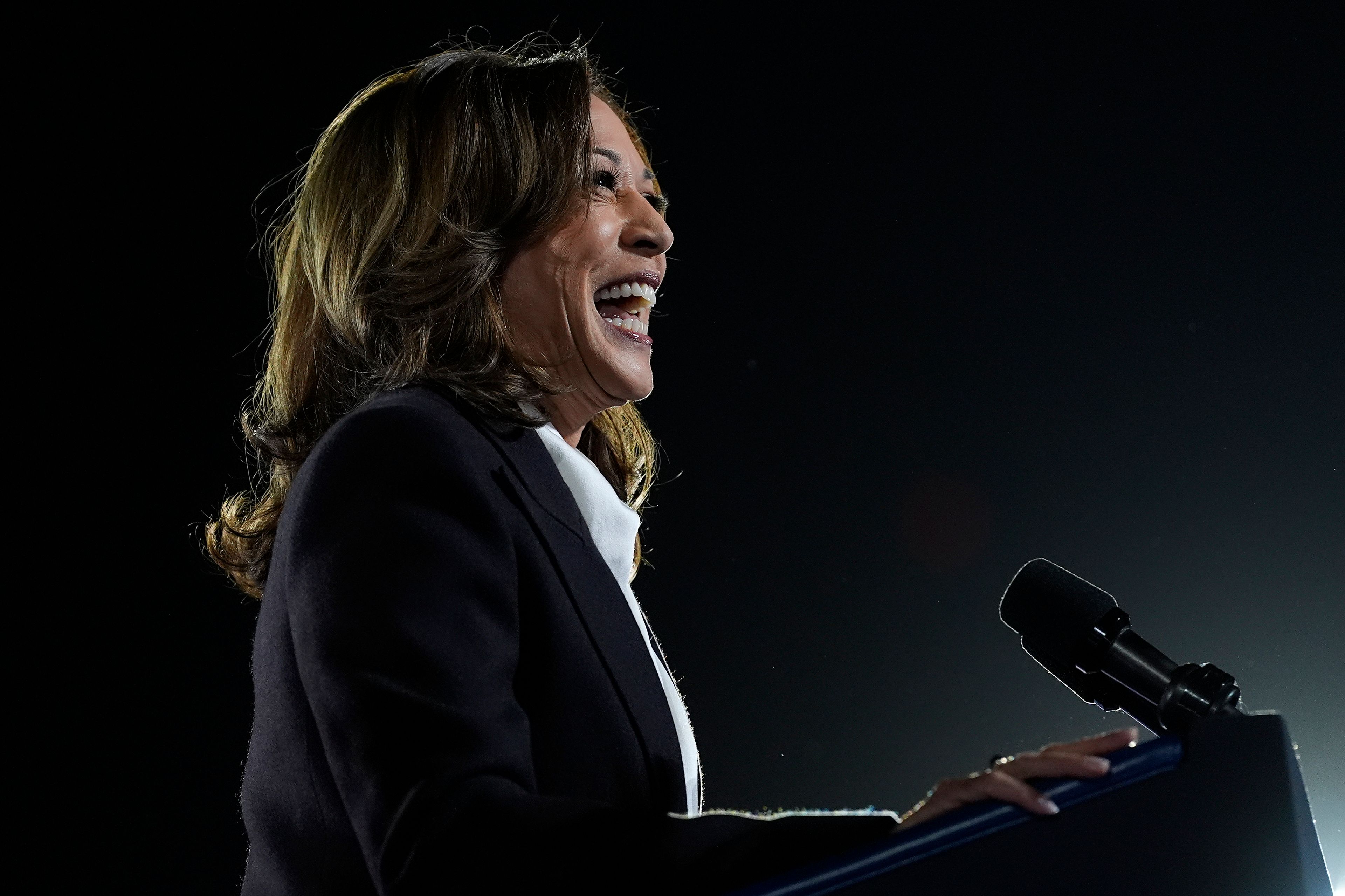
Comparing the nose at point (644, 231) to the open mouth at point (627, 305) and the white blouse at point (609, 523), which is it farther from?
the white blouse at point (609, 523)

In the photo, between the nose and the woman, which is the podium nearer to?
the woman

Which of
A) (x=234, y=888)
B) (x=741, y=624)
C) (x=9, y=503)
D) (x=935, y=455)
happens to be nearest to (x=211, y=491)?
(x=9, y=503)

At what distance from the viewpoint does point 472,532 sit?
0.83 metres

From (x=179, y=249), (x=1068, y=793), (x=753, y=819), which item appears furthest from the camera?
(x=179, y=249)

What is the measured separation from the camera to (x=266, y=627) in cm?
93

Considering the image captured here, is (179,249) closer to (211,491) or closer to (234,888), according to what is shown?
(211,491)

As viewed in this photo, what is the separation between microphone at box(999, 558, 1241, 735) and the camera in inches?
27.4

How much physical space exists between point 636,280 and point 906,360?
4.22 ft

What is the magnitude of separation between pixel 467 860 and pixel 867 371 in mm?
2007

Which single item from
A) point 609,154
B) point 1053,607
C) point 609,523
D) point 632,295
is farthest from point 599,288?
point 1053,607

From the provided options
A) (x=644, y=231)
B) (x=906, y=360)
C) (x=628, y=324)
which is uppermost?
(x=644, y=231)

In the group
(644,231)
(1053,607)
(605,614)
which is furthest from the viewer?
(644,231)

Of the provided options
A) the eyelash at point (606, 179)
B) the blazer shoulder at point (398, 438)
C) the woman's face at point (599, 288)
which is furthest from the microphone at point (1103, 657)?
the eyelash at point (606, 179)

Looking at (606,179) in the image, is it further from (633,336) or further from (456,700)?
(456,700)
